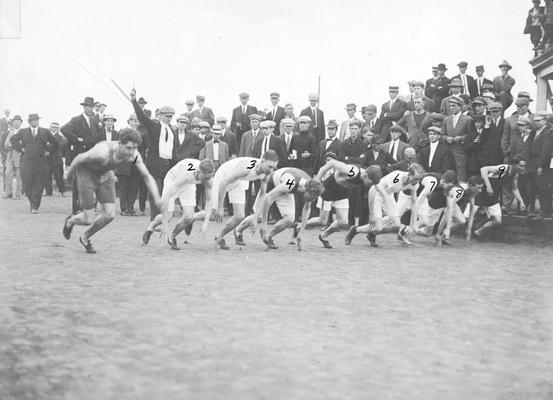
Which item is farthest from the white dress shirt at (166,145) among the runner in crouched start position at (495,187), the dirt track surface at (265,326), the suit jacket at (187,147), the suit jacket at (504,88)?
the suit jacket at (504,88)

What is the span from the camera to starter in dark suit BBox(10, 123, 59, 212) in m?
15.3

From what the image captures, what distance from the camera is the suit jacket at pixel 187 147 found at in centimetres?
1466

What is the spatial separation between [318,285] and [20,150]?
37.0 feet

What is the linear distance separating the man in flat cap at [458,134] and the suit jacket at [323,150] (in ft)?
6.93

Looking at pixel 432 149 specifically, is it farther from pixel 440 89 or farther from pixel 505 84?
pixel 505 84

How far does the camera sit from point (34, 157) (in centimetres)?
1590

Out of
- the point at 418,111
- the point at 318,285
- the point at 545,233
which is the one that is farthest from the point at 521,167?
the point at 318,285

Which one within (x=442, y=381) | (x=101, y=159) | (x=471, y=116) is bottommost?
(x=442, y=381)

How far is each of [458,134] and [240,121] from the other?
5.62 metres

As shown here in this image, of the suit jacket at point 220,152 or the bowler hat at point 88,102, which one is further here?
the suit jacket at point 220,152

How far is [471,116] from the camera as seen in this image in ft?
46.1

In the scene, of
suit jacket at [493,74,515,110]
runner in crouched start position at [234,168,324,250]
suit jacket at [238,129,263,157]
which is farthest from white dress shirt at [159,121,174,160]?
suit jacket at [493,74,515,110]

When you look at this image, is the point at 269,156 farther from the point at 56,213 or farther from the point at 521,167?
the point at 56,213

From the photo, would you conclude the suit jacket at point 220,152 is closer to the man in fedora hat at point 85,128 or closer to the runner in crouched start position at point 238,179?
the man in fedora hat at point 85,128
